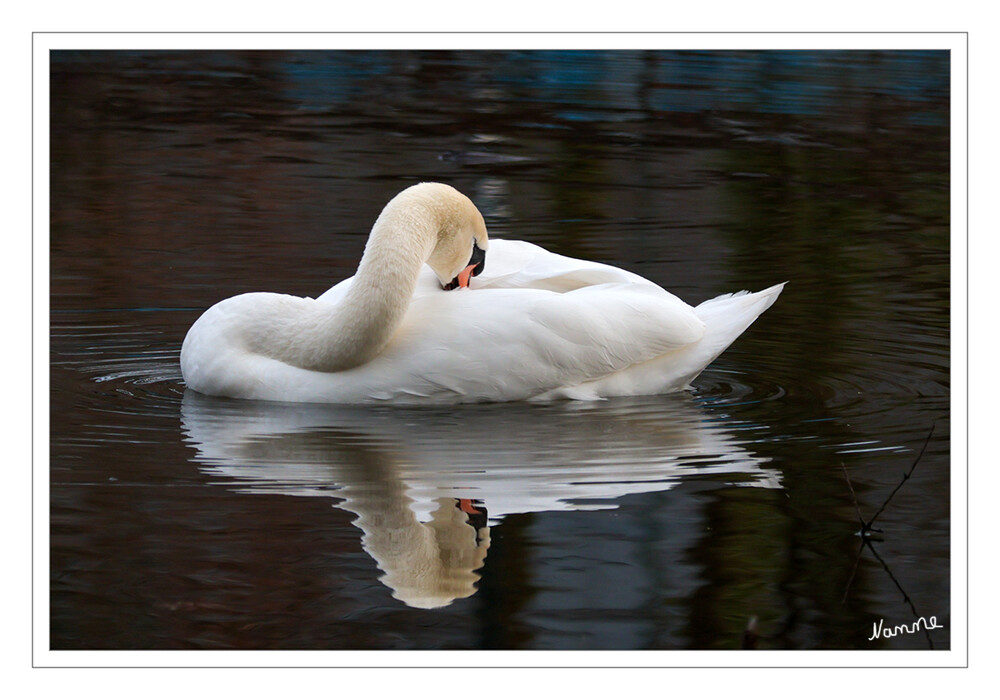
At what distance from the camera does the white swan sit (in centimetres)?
756

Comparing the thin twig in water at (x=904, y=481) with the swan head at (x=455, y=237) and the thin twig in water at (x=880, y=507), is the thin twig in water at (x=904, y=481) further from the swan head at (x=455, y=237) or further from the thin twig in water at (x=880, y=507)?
the swan head at (x=455, y=237)

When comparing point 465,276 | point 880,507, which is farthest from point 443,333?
point 880,507

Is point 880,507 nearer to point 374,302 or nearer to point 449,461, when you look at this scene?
point 449,461

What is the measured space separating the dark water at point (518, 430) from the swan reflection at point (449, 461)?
23 millimetres

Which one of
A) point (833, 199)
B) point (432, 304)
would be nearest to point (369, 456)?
point (432, 304)

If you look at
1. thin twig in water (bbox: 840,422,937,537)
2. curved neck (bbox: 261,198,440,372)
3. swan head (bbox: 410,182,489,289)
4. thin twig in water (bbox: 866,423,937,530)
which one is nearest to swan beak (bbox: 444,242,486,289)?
swan head (bbox: 410,182,489,289)

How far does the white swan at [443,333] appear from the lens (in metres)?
7.56

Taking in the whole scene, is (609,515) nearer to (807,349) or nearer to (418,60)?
(807,349)

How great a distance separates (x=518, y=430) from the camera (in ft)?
24.4

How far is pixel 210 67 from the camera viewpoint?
21.1 m
